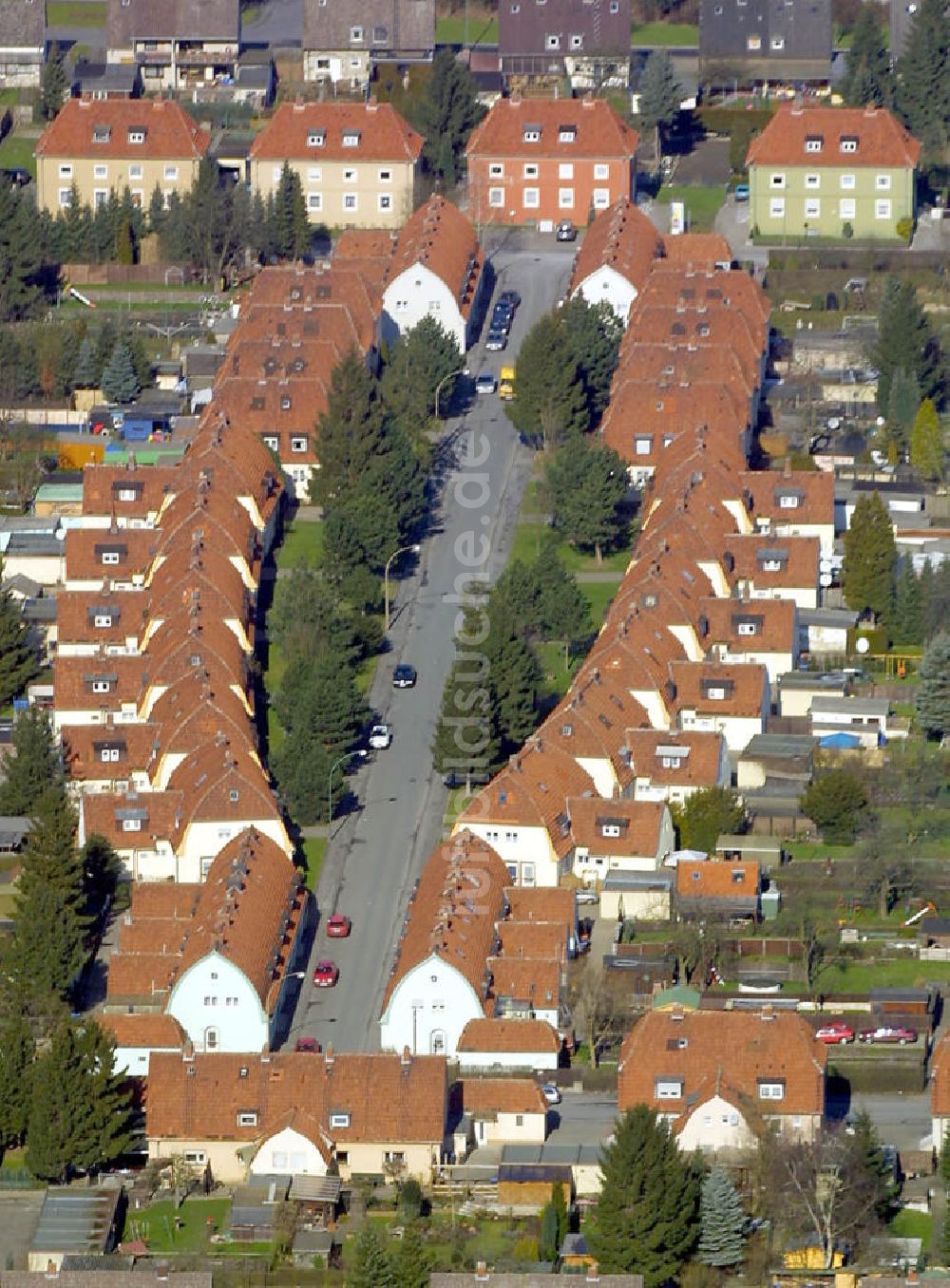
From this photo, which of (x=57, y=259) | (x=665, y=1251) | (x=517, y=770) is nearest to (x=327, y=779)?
(x=517, y=770)

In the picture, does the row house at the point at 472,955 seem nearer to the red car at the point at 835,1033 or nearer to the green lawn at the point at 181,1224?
the red car at the point at 835,1033

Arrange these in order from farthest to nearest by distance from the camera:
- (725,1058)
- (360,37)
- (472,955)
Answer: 1. (360,37)
2. (472,955)
3. (725,1058)

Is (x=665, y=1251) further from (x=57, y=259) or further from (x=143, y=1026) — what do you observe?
(x=57, y=259)

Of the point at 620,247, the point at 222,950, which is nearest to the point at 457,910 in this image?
the point at 222,950

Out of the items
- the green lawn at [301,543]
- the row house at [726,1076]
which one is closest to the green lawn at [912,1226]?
the row house at [726,1076]

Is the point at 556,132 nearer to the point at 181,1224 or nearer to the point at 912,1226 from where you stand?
the point at 181,1224

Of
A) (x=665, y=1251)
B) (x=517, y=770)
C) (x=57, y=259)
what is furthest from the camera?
(x=57, y=259)

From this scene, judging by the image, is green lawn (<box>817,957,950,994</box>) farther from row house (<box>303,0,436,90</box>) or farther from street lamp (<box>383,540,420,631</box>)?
row house (<box>303,0,436,90</box>)
